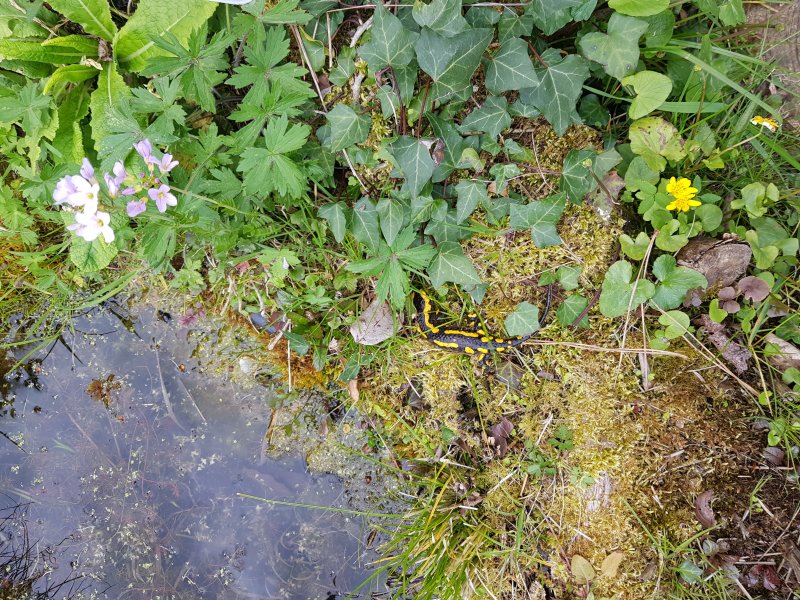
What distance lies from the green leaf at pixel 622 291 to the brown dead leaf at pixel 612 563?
4.15 feet

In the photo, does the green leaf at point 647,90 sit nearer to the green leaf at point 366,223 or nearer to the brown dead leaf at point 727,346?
the brown dead leaf at point 727,346

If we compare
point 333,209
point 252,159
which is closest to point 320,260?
point 333,209

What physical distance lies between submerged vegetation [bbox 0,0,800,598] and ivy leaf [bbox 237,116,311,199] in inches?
0.4

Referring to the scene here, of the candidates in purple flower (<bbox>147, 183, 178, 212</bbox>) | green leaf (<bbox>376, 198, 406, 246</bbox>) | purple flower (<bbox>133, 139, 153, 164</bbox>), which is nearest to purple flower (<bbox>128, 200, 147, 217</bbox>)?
purple flower (<bbox>147, 183, 178, 212</bbox>)

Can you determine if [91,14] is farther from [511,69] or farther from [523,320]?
[523,320]

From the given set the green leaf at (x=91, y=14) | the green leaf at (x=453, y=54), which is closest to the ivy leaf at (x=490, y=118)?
the green leaf at (x=453, y=54)

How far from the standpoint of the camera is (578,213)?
2.59 m

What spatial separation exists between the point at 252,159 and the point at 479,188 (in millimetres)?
996

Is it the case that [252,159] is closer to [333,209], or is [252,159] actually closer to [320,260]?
[333,209]

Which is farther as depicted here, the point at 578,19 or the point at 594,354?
the point at 594,354

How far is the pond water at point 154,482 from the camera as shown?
9.84 ft

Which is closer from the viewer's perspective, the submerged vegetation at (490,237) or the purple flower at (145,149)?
the purple flower at (145,149)

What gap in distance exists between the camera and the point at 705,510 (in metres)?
2.64

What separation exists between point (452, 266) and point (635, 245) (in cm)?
90
